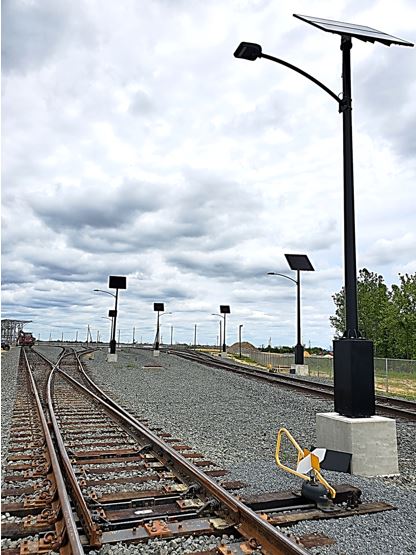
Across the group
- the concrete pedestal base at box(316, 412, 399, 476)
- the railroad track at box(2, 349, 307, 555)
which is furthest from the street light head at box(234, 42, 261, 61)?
the railroad track at box(2, 349, 307, 555)

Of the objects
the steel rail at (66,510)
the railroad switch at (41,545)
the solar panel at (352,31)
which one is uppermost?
the solar panel at (352,31)

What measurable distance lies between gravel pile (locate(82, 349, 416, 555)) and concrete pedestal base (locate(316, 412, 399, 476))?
0.25 metres

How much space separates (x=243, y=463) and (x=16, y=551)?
150 inches

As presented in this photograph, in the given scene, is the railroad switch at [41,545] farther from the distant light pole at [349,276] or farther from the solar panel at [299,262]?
the solar panel at [299,262]

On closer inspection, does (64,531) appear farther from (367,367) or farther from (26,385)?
(26,385)

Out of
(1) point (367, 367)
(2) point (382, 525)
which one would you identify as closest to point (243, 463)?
(1) point (367, 367)

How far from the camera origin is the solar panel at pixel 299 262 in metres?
28.1

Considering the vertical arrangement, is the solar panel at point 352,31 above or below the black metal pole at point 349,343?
above

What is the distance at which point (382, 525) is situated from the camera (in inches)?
194

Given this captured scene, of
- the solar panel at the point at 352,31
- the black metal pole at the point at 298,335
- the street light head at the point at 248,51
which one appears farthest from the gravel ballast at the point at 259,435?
the black metal pole at the point at 298,335

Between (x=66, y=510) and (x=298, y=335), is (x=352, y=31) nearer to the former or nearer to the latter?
(x=66, y=510)

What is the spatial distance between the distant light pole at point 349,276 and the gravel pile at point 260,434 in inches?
46.7

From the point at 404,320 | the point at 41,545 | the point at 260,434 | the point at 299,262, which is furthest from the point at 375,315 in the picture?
the point at 41,545

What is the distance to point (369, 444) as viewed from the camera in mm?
7242
